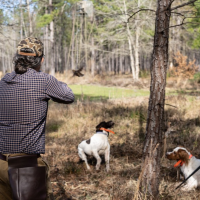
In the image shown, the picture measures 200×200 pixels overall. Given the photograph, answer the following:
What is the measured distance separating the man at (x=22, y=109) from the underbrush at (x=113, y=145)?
1.53 m

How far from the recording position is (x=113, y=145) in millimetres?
5996

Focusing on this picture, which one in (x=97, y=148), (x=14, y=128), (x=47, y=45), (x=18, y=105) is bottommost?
(x=97, y=148)

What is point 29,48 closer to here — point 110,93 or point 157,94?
point 157,94

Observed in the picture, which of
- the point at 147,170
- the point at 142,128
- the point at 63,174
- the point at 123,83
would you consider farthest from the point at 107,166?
the point at 123,83

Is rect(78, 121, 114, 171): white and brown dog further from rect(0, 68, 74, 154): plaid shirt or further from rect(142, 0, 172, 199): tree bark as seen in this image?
rect(0, 68, 74, 154): plaid shirt

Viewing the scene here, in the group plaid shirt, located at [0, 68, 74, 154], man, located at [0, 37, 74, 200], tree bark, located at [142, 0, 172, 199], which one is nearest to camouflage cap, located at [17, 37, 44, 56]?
man, located at [0, 37, 74, 200]

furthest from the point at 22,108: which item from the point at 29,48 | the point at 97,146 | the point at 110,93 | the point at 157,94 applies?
the point at 110,93

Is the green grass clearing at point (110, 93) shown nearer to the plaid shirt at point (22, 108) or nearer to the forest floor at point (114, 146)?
the forest floor at point (114, 146)

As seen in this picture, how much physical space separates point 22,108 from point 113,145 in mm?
4262

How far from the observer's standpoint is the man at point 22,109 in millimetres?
1960

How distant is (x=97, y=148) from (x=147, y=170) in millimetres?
1448

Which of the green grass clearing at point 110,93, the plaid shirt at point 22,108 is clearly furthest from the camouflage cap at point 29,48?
the green grass clearing at point 110,93

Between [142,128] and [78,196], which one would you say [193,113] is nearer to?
[142,128]

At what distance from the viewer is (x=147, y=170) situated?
3.34 meters
